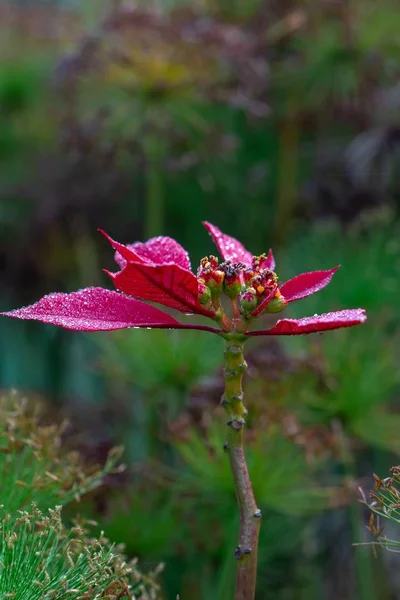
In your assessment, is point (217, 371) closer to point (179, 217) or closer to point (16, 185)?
point (179, 217)

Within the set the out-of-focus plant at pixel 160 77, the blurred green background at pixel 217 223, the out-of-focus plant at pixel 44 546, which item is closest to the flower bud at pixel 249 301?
the out-of-focus plant at pixel 44 546

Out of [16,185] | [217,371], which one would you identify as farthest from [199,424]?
[16,185]

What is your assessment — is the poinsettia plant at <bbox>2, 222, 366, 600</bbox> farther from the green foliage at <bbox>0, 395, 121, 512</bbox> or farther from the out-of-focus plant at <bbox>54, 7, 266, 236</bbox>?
the out-of-focus plant at <bbox>54, 7, 266, 236</bbox>

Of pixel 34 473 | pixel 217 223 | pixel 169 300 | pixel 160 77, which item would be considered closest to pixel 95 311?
pixel 169 300

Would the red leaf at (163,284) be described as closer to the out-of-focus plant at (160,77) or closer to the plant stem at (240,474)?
the plant stem at (240,474)

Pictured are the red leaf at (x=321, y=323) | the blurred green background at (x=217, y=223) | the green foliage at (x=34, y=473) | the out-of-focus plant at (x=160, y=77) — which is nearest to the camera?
the red leaf at (x=321, y=323)

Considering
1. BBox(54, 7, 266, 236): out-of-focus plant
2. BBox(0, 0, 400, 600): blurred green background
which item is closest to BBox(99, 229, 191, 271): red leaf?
BBox(0, 0, 400, 600): blurred green background

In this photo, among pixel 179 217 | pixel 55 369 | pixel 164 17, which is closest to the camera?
pixel 164 17

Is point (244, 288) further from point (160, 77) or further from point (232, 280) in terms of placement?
point (160, 77)
